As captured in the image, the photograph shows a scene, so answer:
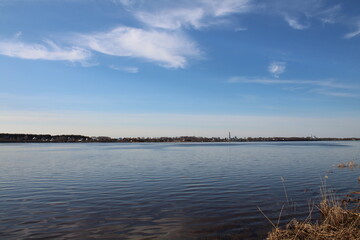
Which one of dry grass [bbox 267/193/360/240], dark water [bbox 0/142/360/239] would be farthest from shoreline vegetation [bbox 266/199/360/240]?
dark water [bbox 0/142/360/239]

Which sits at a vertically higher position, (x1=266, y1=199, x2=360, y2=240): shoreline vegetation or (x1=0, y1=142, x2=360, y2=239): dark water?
(x1=266, y1=199, x2=360, y2=240): shoreline vegetation

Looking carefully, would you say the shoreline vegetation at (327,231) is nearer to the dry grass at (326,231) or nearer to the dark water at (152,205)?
the dry grass at (326,231)

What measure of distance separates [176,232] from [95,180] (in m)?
13.6

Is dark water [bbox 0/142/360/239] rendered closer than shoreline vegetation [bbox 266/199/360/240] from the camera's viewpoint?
No

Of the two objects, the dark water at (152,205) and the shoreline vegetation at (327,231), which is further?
the dark water at (152,205)

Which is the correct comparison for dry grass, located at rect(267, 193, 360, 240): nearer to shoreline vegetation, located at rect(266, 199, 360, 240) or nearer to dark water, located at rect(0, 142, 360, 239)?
shoreline vegetation, located at rect(266, 199, 360, 240)

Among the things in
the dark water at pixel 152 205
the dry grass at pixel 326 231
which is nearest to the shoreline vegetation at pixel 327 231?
the dry grass at pixel 326 231

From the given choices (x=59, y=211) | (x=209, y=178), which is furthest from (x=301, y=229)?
(x=209, y=178)

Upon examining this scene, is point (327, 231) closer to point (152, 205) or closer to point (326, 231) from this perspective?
point (326, 231)

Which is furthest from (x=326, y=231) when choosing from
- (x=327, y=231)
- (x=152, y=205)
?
(x=152, y=205)

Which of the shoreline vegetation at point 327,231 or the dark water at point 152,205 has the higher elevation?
the shoreline vegetation at point 327,231

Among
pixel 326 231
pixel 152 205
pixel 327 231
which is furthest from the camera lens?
pixel 152 205

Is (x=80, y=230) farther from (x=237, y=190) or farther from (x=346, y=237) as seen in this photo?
(x=237, y=190)

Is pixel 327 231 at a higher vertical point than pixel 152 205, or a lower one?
higher
